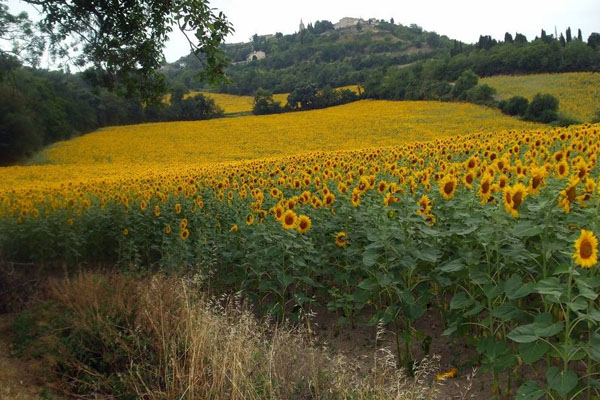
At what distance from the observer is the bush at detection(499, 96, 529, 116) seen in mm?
28406

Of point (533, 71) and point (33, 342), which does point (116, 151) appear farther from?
point (533, 71)

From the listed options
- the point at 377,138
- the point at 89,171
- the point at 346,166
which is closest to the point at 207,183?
the point at 346,166

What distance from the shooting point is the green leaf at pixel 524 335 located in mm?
2754

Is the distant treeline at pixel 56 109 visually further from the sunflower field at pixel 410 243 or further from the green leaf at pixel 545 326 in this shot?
the green leaf at pixel 545 326

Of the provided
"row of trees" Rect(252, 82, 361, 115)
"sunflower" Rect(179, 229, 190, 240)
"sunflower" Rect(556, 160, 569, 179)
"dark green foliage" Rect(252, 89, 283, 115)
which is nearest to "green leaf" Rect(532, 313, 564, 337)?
"sunflower" Rect(556, 160, 569, 179)

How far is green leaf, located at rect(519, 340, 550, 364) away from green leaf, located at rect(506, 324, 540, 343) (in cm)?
8

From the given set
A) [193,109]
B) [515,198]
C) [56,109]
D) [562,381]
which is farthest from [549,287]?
[193,109]

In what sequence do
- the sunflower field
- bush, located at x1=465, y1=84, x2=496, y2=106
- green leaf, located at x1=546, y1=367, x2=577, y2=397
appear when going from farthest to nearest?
bush, located at x1=465, y1=84, x2=496, y2=106, the sunflower field, green leaf, located at x1=546, y1=367, x2=577, y2=397

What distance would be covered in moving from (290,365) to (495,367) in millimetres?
1485

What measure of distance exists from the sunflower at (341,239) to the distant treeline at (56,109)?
485cm

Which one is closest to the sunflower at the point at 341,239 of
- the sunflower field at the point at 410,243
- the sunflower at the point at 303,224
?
the sunflower field at the point at 410,243

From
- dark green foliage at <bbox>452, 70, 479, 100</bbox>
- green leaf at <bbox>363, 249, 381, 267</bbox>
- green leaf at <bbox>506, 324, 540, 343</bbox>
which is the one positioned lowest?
green leaf at <bbox>506, 324, 540, 343</bbox>

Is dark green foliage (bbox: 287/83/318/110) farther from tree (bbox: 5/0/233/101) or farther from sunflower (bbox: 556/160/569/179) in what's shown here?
→ sunflower (bbox: 556/160/569/179)

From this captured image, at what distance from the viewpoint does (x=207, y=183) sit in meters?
10.4
